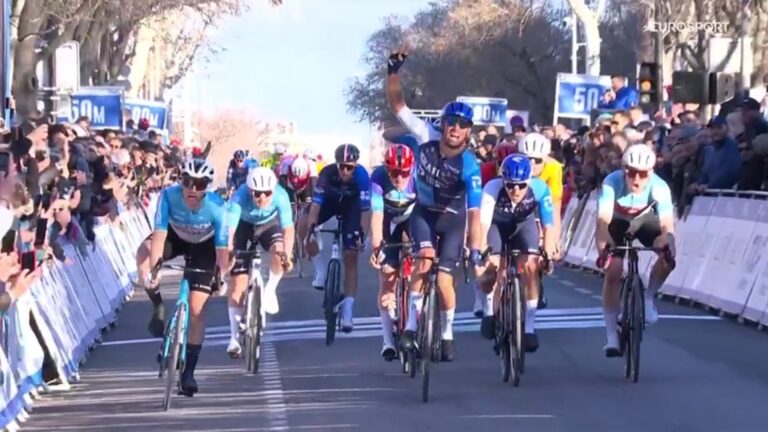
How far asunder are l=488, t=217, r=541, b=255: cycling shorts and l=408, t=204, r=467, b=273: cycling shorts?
556 millimetres

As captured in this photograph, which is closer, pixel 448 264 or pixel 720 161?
pixel 448 264

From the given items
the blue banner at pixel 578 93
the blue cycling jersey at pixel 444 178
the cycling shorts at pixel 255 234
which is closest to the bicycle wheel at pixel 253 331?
the cycling shorts at pixel 255 234

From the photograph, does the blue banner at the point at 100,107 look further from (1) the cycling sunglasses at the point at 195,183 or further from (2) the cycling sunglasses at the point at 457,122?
(1) the cycling sunglasses at the point at 195,183

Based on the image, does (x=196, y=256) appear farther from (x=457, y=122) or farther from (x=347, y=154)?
(x=347, y=154)

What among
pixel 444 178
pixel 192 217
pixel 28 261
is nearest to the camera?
pixel 28 261

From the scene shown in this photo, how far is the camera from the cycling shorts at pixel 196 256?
14.7 m

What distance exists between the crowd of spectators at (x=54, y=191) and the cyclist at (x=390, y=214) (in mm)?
2640

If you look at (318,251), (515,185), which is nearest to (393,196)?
(515,185)

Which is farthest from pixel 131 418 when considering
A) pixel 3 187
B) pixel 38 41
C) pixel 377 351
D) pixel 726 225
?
pixel 38 41

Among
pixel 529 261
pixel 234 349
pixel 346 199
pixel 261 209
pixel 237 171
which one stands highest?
pixel 261 209

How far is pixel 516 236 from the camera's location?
15.8m

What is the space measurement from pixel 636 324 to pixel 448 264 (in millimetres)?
1542

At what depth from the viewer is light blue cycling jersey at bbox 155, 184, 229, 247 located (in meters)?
14.6

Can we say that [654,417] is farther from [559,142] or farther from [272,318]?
[559,142]
